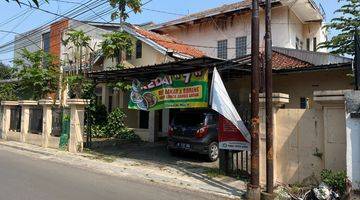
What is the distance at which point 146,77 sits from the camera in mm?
16641

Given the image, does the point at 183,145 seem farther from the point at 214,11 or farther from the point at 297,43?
the point at 297,43

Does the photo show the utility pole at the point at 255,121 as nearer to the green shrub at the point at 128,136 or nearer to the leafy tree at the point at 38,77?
the green shrub at the point at 128,136

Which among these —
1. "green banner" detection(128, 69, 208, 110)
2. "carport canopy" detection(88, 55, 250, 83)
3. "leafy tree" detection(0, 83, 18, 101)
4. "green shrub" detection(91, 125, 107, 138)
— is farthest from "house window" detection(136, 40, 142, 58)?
"leafy tree" detection(0, 83, 18, 101)

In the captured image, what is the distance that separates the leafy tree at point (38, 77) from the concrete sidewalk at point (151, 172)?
6.88m

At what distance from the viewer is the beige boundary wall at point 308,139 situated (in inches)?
377

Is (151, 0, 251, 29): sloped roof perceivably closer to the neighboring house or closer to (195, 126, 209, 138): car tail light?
the neighboring house

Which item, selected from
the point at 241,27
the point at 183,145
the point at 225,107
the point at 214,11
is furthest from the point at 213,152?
the point at 214,11

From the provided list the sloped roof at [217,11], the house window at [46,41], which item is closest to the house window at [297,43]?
the sloped roof at [217,11]

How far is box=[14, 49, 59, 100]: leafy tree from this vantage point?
2417 cm

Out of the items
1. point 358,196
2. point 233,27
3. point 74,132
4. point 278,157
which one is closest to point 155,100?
point 74,132

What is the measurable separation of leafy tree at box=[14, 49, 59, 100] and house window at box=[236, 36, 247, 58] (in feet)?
34.9

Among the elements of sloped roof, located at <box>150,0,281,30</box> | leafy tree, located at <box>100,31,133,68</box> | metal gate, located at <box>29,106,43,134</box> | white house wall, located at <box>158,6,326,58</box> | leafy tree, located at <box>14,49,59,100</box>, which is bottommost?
metal gate, located at <box>29,106,43,134</box>

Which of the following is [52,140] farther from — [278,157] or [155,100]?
[278,157]

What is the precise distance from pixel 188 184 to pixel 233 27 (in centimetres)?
1472
